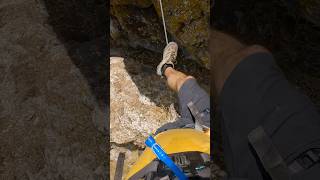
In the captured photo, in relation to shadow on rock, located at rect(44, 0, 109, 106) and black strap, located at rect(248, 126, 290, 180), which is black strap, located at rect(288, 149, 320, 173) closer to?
→ black strap, located at rect(248, 126, 290, 180)

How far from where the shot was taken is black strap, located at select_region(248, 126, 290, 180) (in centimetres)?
109

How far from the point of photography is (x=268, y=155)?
3.67 feet

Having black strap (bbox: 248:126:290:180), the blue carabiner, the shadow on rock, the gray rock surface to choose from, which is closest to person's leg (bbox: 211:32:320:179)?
black strap (bbox: 248:126:290:180)

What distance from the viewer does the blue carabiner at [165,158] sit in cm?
256

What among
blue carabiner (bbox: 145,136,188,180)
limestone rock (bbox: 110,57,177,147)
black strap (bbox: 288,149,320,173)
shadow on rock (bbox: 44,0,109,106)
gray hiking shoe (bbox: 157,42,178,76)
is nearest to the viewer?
black strap (bbox: 288,149,320,173)

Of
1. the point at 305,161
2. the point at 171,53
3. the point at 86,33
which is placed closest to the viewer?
the point at 305,161

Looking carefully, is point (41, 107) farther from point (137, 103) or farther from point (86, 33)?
point (137, 103)

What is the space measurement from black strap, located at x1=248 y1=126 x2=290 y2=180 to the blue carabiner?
1.43 m

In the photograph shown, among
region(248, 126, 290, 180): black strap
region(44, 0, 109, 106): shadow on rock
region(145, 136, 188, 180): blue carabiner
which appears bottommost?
region(44, 0, 109, 106): shadow on rock

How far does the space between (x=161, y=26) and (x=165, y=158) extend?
2.36m

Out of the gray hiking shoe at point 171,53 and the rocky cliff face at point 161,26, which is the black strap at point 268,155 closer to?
the rocky cliff face at point 161,26

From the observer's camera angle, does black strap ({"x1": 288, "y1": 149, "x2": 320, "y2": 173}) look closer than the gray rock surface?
Yes

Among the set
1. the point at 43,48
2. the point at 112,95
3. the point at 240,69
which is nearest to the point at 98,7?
the point at 43,48

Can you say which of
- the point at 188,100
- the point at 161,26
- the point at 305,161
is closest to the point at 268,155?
the point at 305,161
